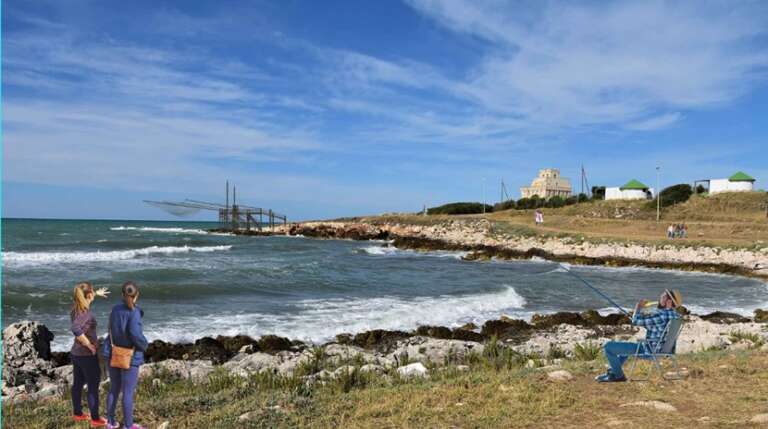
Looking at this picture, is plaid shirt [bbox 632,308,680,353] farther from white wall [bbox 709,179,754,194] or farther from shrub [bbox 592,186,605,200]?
shrub [bbox 592,186,605,200]

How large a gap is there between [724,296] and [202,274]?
60.7 ft

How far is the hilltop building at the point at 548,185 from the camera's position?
3610 inches

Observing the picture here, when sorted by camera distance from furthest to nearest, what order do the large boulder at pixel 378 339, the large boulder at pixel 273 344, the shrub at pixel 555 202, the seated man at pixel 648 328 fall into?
the shrub at pixel 555 202 < the large boulder at pixel 378 339 < the large boulder at pixel 273 344 < the seated man at pixel 648 328

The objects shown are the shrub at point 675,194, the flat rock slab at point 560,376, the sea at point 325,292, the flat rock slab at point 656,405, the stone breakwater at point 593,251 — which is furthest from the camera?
the shrub at point 675,194

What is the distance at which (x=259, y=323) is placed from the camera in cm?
1359

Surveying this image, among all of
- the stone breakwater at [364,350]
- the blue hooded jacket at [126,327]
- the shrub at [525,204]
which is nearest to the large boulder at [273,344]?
the stone breakwater at [364,350]

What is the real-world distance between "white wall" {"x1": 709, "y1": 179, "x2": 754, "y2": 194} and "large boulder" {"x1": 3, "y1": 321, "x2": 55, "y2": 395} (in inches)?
2319

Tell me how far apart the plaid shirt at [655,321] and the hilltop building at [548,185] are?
8680 centimetres

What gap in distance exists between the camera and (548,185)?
302 feet

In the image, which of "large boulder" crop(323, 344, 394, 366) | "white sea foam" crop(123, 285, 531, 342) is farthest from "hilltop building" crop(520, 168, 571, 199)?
"large boulder" crop(323, 344, 394, 366)

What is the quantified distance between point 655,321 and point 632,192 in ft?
195

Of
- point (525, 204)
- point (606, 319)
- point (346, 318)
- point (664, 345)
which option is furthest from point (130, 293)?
point (525, 204)

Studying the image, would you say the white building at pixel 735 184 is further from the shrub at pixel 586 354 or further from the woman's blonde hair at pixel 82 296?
the woman's blonde hair at pixel 82 296

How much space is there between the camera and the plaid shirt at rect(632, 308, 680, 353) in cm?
639
